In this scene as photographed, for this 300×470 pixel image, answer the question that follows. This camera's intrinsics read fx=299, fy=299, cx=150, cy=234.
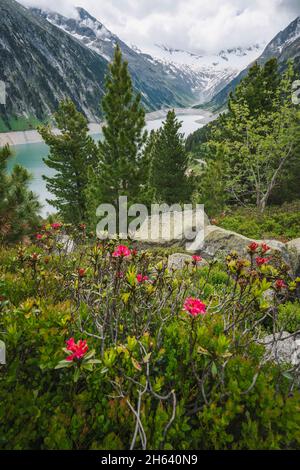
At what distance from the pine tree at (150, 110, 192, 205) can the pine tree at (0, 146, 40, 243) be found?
21.1m

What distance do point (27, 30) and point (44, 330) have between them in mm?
241620

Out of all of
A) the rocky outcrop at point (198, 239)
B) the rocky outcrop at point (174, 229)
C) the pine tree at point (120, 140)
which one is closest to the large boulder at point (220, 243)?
the rocky outcrop at point (198, 239)

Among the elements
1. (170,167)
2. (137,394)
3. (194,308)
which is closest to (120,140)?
(170,167)

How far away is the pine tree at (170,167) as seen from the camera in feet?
96.2

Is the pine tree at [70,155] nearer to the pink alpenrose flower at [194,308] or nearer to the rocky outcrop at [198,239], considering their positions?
the rocky outcrop at [198,239]

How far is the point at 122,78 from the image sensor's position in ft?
62.2

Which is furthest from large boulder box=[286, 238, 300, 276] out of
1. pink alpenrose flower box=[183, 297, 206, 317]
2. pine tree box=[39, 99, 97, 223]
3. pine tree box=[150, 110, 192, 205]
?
pine tree box=[150, 110, 192, 205]

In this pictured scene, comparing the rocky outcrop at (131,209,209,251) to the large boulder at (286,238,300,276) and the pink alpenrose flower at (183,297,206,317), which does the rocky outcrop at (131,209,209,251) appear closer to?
the large boulder at (286,238,300,276)

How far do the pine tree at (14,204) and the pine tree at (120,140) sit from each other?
10.8 m

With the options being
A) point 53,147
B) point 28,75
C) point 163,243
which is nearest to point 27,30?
point 28,75

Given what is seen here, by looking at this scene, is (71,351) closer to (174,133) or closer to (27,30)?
(174,133)

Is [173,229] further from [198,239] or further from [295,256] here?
[295,256]

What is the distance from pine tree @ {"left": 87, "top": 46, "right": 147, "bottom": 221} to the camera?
1891 centimetres

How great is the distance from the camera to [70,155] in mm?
27125
